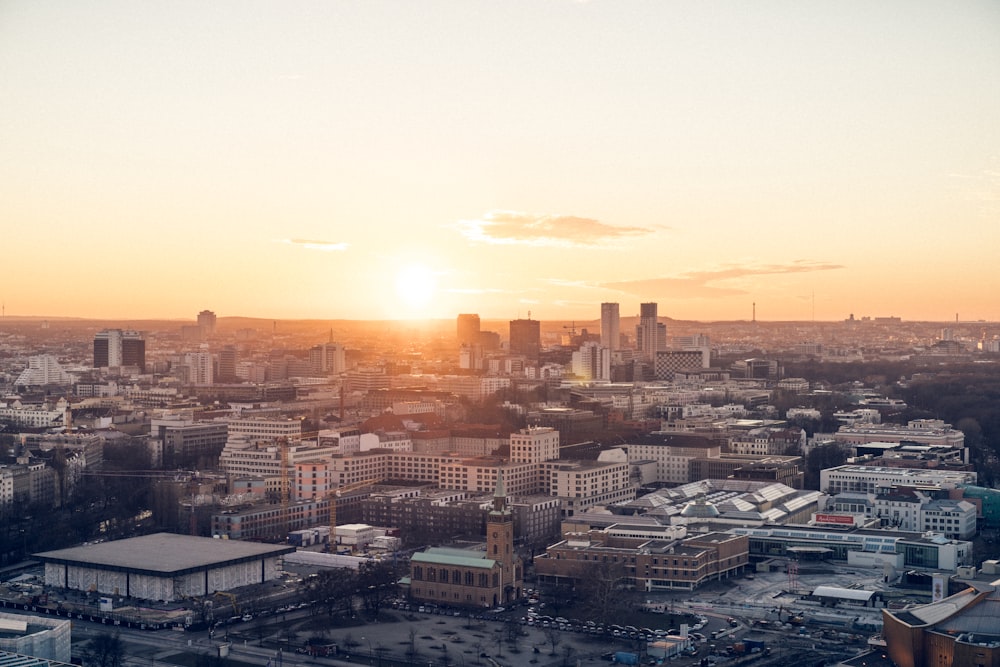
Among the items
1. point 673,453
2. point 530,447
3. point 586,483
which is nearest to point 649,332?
point 673,453

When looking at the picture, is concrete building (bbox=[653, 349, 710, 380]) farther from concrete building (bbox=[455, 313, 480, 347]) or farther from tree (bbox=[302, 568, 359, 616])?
tree (bbox=[302, 568, 359, 616])

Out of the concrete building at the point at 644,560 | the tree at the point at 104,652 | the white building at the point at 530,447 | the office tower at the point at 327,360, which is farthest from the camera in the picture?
the office tower at the point at 327,360

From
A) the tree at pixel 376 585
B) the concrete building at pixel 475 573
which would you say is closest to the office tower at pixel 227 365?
the tree at pixel 376 585

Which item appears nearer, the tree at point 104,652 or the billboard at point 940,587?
the tree at point 104,652

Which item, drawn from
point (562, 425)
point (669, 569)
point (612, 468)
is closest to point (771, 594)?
point (669, 569)

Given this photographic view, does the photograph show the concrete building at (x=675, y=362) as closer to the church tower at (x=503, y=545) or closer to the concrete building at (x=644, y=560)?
the concrete building at (x=644, y=560)

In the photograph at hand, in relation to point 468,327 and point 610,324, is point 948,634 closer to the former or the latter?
point 468,327

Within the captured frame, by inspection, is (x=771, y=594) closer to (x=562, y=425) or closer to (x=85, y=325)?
(x=562, y=425)

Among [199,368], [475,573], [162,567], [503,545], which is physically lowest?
[475,573]
